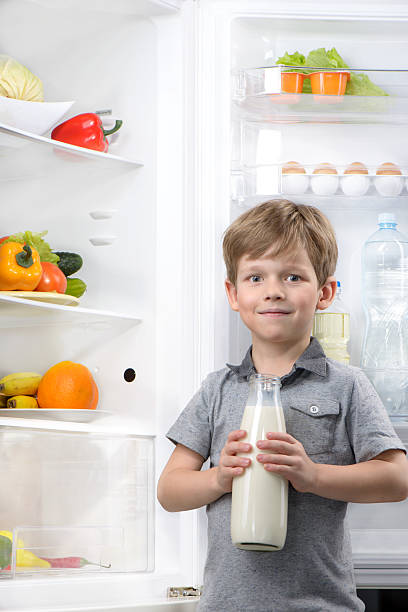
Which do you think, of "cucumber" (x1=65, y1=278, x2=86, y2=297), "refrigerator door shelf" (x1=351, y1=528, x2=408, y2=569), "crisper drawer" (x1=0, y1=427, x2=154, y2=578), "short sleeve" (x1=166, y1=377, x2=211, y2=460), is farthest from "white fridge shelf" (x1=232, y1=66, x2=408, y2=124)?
"refrigerator door shelf" (x1=351, y1=528, x2=408, y2=569)

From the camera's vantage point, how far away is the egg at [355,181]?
5.55ft

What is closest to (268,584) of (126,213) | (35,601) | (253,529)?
(253,529)

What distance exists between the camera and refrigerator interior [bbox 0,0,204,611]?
1554mm

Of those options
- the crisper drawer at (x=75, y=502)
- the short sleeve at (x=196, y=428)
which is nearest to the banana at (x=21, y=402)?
the crisper drawer at (x=75, y=502)

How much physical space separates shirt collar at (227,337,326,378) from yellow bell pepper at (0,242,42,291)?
523 millimetres

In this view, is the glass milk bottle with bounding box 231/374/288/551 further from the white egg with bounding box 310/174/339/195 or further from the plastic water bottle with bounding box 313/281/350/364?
the white egg with bounding box 310/174/339/195

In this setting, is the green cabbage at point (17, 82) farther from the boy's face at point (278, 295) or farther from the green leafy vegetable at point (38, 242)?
the boy's face at point (278, 295)

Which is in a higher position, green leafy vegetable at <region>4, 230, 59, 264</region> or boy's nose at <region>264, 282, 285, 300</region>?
green leafy vegetable at <region>4, 230, 59, 264</region>

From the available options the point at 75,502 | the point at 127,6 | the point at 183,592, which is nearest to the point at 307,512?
the point at 183,592

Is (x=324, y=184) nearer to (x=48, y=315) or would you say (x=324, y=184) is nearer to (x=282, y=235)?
(x=282, y=235)

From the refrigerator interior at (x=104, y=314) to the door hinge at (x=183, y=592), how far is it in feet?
0.06

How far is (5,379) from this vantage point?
5.53 feet

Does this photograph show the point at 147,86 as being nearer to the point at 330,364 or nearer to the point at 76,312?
the point at 76,312

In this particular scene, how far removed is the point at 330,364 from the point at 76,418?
63cm
